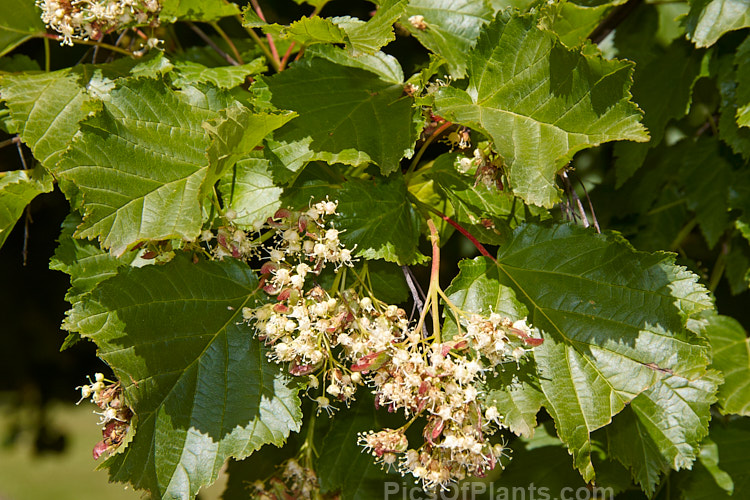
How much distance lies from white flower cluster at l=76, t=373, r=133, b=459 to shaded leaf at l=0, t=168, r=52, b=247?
43cm

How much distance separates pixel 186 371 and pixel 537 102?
3.01ft

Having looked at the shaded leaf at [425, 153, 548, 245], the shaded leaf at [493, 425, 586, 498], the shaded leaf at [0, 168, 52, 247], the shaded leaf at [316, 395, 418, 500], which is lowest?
the shaded leaf at [493, 425, 586, 498]

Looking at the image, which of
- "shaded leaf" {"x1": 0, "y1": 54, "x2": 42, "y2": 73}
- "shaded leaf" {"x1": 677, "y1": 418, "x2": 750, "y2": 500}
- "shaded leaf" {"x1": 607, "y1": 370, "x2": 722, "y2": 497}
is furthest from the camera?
"shaded leaf" {"x1": 677, "y1": 418, "x2": 750, "y2": 500}

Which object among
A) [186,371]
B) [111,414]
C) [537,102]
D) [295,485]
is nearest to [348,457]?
[295,485]

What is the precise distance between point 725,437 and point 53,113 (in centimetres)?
200

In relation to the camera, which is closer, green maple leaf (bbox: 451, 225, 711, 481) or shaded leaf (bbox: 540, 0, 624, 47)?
green maple leaf (bbox: 451, 225, 711, 481)

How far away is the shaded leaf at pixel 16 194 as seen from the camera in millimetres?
1320

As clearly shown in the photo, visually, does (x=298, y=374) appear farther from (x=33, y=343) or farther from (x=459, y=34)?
(x=33, y=343)

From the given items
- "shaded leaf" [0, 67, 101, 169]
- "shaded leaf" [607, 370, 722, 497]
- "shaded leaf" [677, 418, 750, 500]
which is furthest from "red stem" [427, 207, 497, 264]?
"shaded leaf" [677, 418, 750, 500]

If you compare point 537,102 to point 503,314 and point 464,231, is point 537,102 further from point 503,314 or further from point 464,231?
point 503,314

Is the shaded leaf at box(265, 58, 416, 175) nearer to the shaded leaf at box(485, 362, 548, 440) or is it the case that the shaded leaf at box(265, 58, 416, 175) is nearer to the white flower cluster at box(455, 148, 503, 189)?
the white flower cluster at box(455, 148, 503, 189)

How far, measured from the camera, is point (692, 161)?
1.86m

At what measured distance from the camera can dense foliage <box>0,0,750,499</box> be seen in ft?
3.60

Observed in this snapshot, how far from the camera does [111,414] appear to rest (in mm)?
1182
